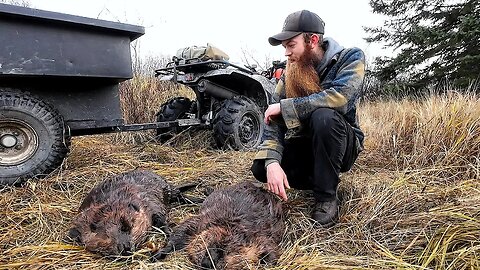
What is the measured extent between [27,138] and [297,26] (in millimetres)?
2348

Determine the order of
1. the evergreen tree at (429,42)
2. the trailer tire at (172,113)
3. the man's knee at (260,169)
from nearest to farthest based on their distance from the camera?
1. the man's knee at (260,169)
2. the trailer tire at (172,113)
3. the evergreen tree at (429,42)

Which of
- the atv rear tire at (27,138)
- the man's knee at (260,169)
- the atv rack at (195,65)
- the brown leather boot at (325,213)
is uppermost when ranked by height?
the atv rack at (195,65)

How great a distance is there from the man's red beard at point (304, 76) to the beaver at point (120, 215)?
126 cm

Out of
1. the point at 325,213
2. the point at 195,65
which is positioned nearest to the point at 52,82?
the point at 195,65

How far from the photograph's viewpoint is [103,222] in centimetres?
253

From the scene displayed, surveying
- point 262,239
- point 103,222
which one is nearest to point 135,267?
point 103,222

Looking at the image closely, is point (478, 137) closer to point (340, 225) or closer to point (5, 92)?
point (340, 225)

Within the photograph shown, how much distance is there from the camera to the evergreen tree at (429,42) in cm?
1104

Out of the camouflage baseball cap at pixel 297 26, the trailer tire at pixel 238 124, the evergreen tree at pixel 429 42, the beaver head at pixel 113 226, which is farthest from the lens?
the evergreen tree at pixel 429 42

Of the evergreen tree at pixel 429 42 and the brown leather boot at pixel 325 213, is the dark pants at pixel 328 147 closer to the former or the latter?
the brown leather boot at pixel 325 213

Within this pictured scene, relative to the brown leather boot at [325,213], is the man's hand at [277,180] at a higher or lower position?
higher

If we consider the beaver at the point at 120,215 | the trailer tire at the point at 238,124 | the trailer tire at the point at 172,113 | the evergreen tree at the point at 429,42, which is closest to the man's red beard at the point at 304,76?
the beaver at the point at 120,215

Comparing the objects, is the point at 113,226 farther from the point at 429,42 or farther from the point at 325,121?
the point at 429,42

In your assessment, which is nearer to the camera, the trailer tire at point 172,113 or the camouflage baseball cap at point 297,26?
the camouflage baseball cap at point 297,26
